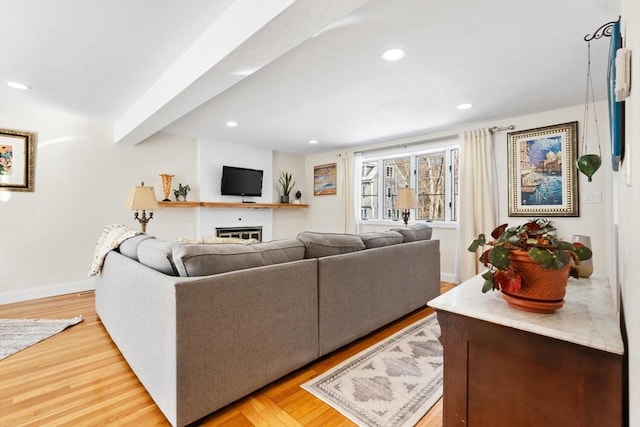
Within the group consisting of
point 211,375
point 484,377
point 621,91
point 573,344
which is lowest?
point 211,375

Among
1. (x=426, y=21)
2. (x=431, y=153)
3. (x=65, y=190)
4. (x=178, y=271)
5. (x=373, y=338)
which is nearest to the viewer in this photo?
(x=178, y=271)

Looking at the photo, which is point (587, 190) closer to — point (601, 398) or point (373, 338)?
point (373, 338)

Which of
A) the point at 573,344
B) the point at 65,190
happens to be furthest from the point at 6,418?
the point at 65,190

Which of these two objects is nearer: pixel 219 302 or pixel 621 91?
pixel 621 91

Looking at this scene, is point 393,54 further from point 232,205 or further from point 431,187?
point 232,205

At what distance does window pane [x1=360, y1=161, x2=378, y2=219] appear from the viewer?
17.7 feet

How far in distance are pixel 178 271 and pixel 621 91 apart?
1.73m

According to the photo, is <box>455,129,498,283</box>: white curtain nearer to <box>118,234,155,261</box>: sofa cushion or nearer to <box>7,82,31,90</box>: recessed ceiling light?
<box>118,234,155,261</box>: sofa cushion

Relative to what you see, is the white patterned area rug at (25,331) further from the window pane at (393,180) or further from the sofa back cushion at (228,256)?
the window pane at (393,180)

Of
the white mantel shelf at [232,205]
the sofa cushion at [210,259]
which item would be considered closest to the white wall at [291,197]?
the white mantel shelf at [232,205]

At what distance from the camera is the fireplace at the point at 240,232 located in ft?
16.6

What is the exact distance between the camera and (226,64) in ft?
6.09

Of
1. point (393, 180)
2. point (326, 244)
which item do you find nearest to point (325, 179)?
point (393, 180)

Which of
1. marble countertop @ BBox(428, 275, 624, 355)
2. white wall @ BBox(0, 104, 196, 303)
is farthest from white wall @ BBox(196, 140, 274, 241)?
marble countertop @ BBox(428, 275, 624, 355)
